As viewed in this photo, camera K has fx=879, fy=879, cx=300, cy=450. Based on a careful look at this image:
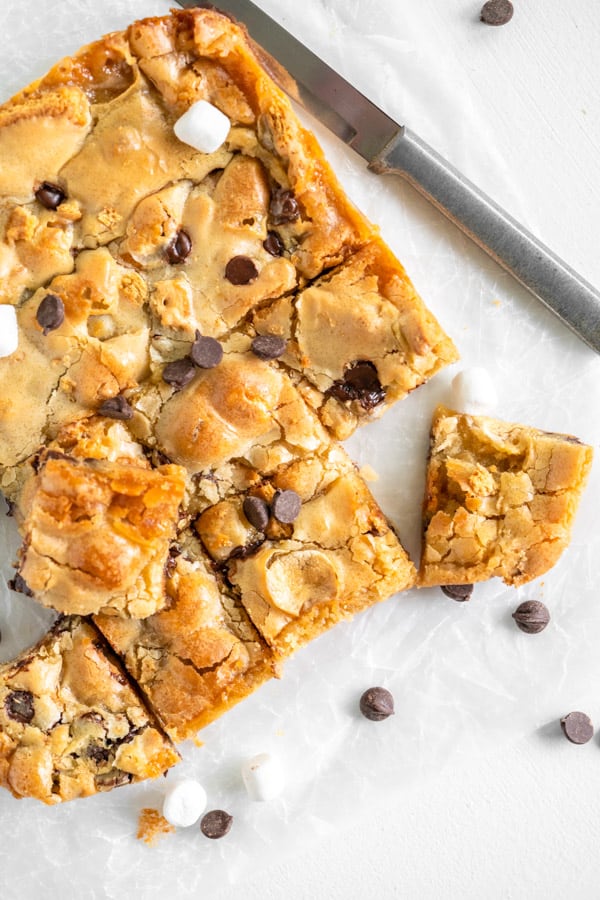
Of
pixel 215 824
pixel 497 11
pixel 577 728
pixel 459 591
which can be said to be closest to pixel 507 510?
pixel 459 591

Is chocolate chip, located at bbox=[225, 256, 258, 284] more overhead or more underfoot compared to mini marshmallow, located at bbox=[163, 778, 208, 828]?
more overhead

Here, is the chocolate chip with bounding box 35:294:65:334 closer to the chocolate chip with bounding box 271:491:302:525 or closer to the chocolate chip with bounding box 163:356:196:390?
the chocolate chip with bounding box 163:356:196:390

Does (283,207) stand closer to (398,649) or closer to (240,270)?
(240,270)

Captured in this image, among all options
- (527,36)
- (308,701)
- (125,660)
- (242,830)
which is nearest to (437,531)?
(308,701)

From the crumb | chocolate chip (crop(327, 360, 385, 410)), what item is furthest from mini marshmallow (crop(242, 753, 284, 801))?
chocolate chip (crop(327, 360, 385, 410))

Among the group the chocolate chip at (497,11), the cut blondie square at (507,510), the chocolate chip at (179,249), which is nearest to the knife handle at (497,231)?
the cut blondie square at (507,510)

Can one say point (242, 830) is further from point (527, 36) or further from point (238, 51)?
point (527, 36)

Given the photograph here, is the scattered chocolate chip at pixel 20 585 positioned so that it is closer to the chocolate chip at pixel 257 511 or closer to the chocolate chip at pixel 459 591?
the chocolate chip at pixel 257 511
